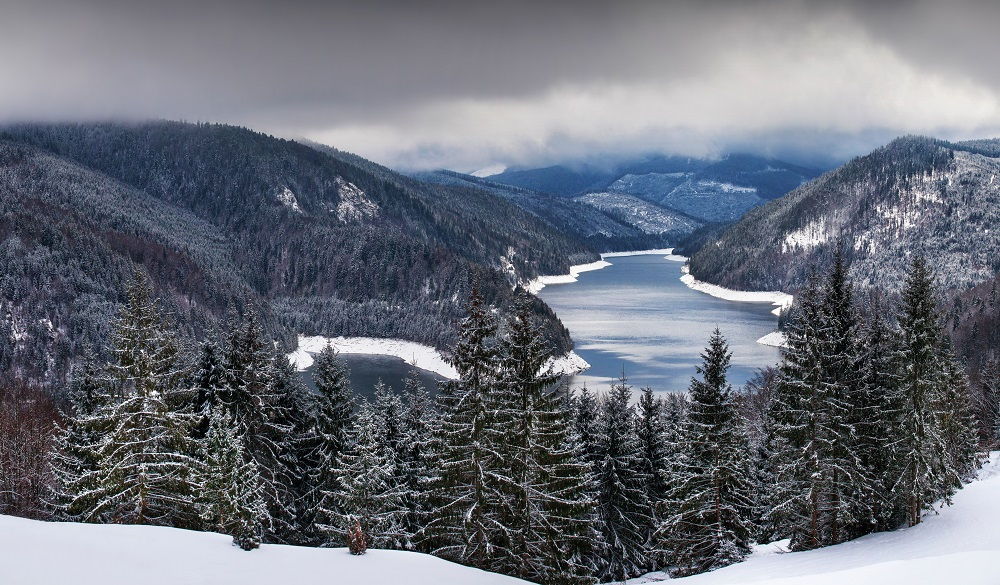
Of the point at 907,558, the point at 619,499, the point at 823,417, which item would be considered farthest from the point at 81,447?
the point at 907,558

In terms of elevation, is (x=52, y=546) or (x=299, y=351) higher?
(x=52, y=546)

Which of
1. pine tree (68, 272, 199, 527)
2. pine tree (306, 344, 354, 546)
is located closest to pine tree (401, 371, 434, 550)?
pine tree (306, 344, 354, 546)

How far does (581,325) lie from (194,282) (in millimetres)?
101738

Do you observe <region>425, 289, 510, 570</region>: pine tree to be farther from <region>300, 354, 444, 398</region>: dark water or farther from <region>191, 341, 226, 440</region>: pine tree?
<region>300, 354, 444, 398</region>: dark water

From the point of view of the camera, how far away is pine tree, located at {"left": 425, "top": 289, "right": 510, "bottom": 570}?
2431 cm

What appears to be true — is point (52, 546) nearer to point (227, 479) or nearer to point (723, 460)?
point (227, 479)

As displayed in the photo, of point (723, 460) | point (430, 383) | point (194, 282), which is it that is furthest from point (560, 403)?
point (194, 282)

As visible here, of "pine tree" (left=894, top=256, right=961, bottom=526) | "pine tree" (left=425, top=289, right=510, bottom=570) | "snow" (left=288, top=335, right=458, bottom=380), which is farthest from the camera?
"snow" (left=288, top=335, right=458, bottom=380)

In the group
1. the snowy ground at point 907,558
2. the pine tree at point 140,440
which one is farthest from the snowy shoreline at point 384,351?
the pine tree at point 140,440

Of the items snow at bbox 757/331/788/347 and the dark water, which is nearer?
the dark water

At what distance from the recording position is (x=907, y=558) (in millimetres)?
24641

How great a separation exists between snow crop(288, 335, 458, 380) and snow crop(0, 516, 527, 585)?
356 feet

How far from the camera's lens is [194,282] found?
614ft

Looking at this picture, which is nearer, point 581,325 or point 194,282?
point 581,325
